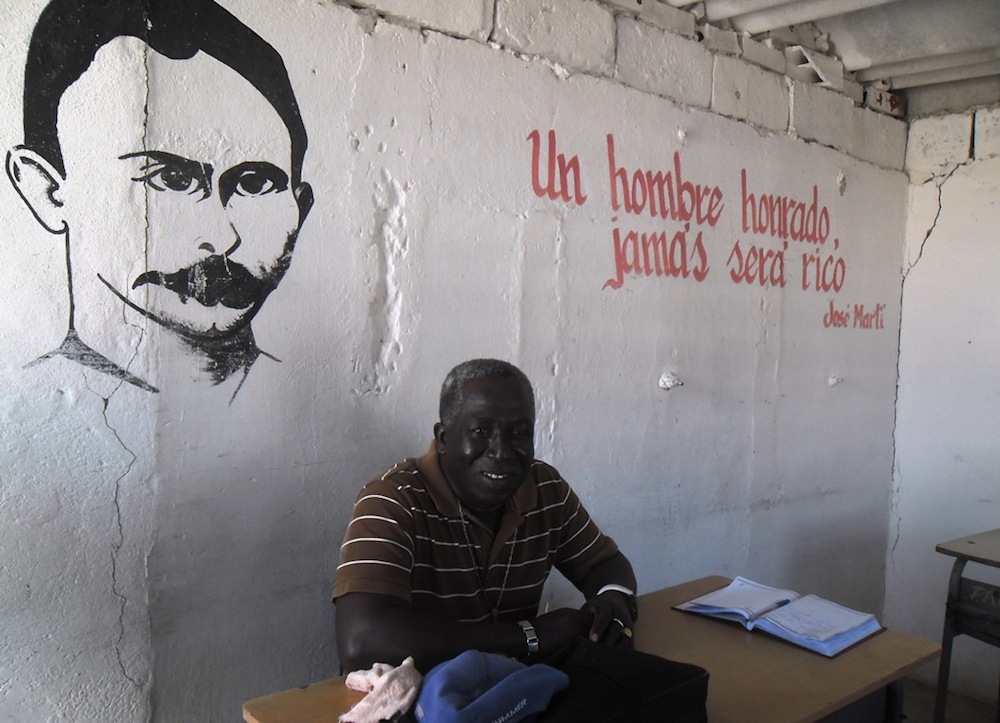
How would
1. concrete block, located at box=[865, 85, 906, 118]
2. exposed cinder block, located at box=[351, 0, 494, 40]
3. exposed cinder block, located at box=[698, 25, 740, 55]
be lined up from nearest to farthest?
exposed cinder block, located at box=[351, 0, 494, 40] → exposed cinder block, located at box=[698, 25, 740, 55] → concrete block, located at box=[865, 85, 906, 118]

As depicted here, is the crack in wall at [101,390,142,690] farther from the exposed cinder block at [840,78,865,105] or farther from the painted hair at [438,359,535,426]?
the exposed cinder block at [840,78,865,105]

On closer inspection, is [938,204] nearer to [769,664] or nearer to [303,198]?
[769,664]

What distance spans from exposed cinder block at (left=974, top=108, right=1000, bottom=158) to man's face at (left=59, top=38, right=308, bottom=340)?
3554mm

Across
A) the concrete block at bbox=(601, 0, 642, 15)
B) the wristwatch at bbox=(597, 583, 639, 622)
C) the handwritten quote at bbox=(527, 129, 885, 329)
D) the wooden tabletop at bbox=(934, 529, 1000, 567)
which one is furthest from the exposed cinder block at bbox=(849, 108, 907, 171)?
the wristwatch at bbox=(597, 583, 639, 622)

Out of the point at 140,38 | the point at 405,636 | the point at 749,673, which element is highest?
the point at 140,38

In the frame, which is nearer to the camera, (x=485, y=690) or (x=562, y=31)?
(x=485, y=690)

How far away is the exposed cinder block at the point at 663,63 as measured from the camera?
9.78 feet

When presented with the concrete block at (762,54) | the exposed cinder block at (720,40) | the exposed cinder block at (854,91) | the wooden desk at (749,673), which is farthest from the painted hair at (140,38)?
the exposed cinder block at (854,91)

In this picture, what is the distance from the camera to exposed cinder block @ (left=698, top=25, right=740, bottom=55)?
327cm

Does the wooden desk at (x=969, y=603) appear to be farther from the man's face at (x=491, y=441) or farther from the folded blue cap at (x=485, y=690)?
the folded blue cap at (x=485, y=690)

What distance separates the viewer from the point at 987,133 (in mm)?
3996

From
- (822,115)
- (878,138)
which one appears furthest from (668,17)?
(878,138)

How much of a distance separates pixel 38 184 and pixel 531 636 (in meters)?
1.50

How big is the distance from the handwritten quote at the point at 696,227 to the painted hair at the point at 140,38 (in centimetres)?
92
